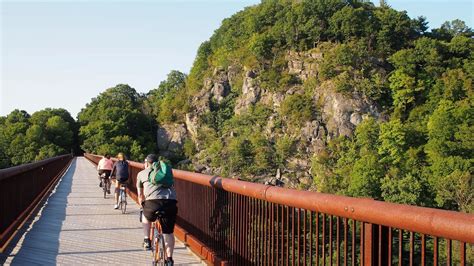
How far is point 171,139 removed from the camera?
5354 inches

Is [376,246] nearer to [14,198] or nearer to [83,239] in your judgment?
[83,239]

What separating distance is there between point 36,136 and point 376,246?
431ft

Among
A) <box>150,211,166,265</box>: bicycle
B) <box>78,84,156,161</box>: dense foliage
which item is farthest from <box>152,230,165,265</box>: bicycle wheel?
<box>78,84,156,161</box>: dense foliage

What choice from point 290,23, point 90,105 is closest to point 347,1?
point 290,23

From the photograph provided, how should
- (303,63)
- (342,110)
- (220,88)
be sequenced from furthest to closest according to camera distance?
(220,88) → (303,63) → (342,110)

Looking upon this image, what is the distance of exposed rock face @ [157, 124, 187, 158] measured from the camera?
132375mm

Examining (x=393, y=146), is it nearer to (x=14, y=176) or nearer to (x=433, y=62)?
(x=433, y=62)

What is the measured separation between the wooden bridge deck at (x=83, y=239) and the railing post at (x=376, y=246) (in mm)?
4658

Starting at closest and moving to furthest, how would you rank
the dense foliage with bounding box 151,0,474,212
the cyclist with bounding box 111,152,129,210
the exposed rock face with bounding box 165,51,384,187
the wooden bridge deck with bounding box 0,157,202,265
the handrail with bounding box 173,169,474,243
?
the handrail with bounding box 173,169,474,243, the wooden bridge deck with bounding box 0,157,202,265, the cyclist with bounding box 111,152,129,210, the dense foliage with bounding box 151,0,474,212, the exposed rock face with bounding box 165,51,384,187

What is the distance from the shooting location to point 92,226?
36.8 feet

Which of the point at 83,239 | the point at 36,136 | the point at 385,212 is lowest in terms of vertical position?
the point at 83,239

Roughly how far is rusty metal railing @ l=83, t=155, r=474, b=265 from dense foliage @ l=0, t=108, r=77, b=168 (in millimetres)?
116074

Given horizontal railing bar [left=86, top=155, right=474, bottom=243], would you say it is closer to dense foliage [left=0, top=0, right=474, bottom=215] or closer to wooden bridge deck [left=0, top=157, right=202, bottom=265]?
wooden bridge deck [left=0, top=157, right=202, bottom=265]

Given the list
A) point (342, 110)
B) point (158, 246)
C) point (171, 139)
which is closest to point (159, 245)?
point (158, 246)
